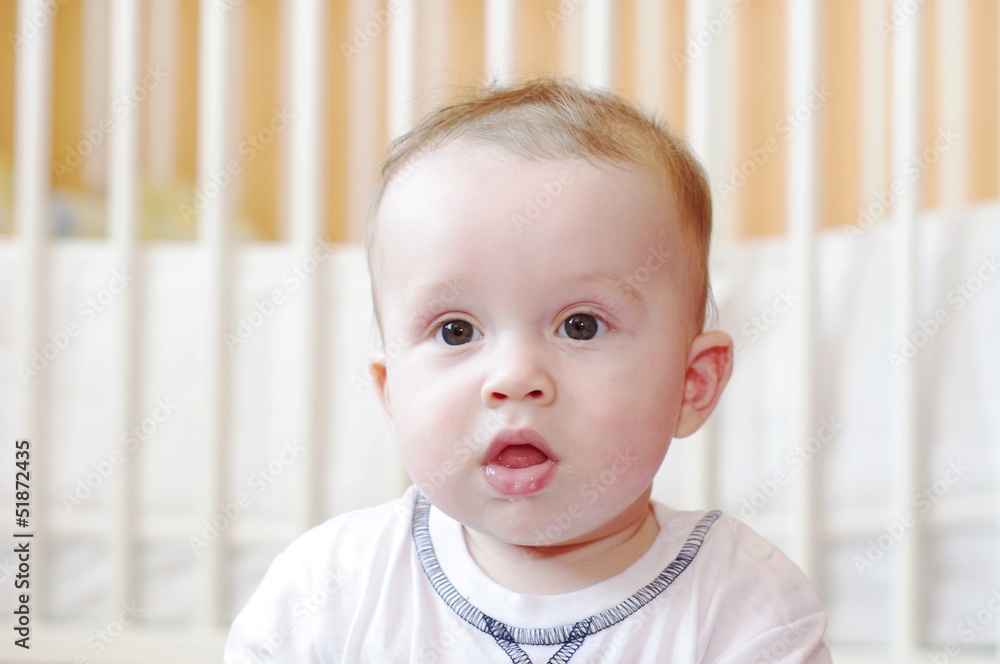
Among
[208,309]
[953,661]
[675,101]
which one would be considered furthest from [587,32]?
[675,101]

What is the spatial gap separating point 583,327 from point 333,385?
0.75 metres

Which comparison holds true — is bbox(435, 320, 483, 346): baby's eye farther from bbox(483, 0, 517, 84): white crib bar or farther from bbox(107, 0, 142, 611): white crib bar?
bbox(107, 0, 142, 611): white crib bar

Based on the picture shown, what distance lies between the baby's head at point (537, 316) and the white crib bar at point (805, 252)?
542mm

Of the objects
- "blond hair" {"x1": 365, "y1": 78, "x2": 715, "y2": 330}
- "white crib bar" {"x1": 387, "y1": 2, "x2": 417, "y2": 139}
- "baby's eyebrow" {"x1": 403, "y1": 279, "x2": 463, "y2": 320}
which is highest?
"white crib bar" {"x1": 387, "y1": 2, "x2": 417, "y2": 139}

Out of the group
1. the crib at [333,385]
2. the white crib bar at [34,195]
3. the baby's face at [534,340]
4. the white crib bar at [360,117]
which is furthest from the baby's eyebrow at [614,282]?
the white crib bar at [360,117]

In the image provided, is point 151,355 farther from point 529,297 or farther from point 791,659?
point 791,659

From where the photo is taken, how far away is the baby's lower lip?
0.76 metres

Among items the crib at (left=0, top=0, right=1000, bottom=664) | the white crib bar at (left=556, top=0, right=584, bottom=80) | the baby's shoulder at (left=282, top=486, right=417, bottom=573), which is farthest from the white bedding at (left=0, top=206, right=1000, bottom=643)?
the white crib bar at (left=556, top=0, right=584, bottom=80)

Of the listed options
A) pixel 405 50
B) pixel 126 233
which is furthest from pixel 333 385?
pixel 405 50

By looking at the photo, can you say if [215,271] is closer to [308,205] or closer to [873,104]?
[308,205]

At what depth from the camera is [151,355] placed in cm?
151

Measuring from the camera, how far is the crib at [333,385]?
4.47ft

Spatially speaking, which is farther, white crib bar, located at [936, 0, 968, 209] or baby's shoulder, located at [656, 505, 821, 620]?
white crib bar, located at [936, 0, 968, 209]

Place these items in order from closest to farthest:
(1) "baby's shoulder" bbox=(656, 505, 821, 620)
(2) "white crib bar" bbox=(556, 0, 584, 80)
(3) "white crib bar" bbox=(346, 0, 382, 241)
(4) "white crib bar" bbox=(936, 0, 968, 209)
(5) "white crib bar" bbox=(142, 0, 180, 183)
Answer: (1) "baby's shoulder" bbox=(656, 505, 821, 620), (4) "white crib bar" bbox=(936, 0, 968, 209), (2) "white crib bar" bbox=(556, 0, 584, 80), (3) "white crib bar" bbox=(346, 0, 382, 241), (5) "white crib bar" bbox=(142, 0, 180, 183)
